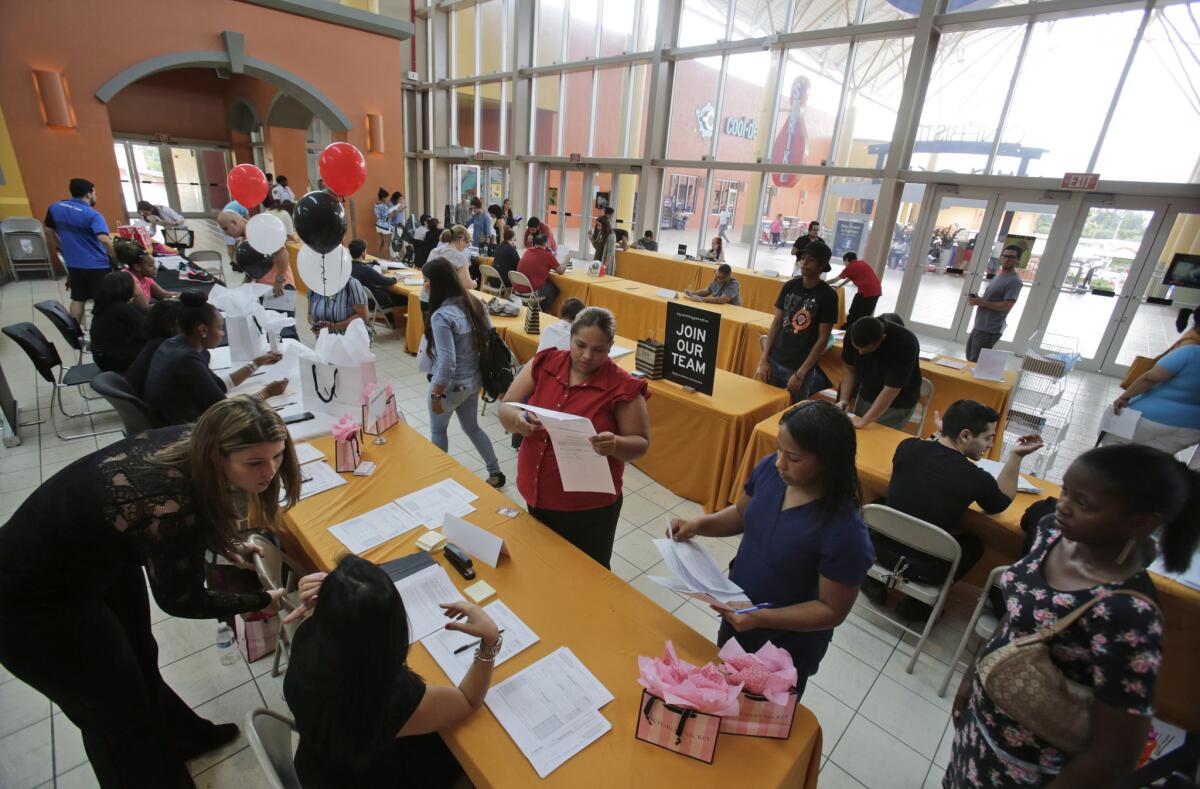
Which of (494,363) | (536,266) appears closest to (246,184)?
(536,266)

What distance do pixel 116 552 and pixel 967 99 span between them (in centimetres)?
1067

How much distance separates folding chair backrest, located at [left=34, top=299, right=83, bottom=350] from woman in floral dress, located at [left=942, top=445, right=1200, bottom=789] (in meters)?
6.14

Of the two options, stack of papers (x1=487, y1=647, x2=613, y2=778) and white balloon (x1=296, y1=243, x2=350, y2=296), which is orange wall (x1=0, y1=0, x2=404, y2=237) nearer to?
white balloon (x1=296, y1=243, x2=350, y2=296)

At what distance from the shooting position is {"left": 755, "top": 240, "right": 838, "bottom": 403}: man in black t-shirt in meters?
4.08

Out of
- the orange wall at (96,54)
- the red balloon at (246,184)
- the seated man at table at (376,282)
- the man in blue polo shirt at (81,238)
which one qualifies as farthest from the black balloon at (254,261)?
the orange wall at (96,54)

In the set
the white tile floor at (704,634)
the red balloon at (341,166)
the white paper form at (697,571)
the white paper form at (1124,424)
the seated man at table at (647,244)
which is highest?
the red balloon at (341,166)

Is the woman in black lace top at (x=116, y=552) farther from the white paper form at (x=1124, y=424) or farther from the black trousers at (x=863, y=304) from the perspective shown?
the black trousers at (x=863, y=304)

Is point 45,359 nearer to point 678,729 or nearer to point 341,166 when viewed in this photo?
point 341,166

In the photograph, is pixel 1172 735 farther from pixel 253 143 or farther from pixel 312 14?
pixel 253 143

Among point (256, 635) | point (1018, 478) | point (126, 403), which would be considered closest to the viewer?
point (256, 635)

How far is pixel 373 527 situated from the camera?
82.3 inches

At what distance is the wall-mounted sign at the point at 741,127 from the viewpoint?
36.3 feet

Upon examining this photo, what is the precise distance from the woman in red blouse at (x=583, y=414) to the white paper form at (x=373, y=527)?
0.50 m

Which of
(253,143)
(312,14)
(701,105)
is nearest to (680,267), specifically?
(701,105)
